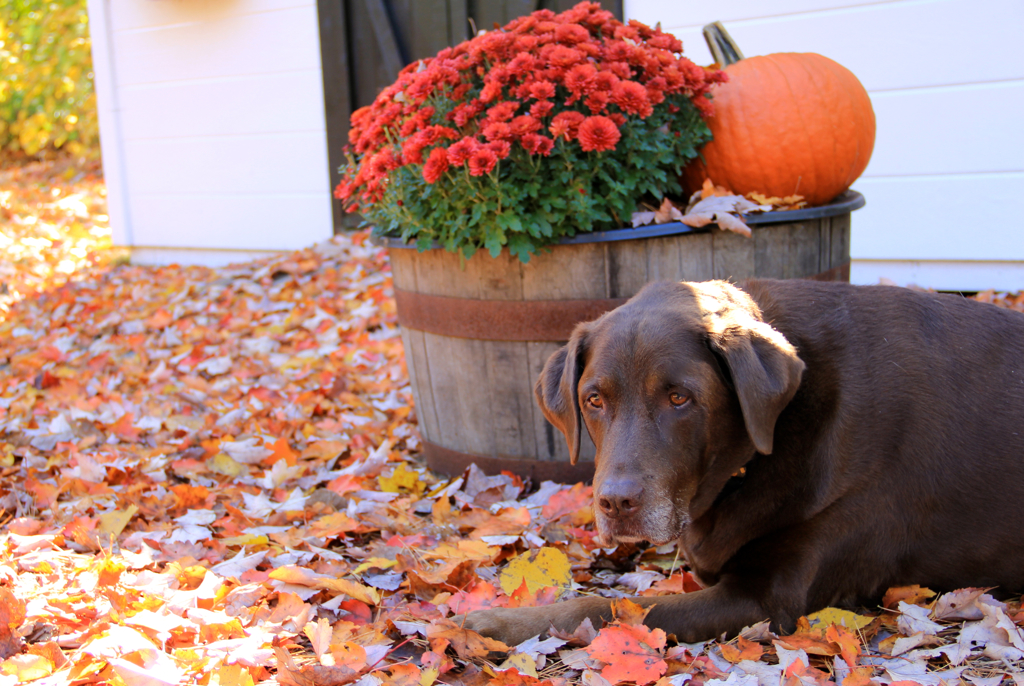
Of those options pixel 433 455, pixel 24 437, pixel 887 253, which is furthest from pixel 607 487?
pixel 887 253

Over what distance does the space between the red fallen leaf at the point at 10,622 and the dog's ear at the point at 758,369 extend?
6.31 feet

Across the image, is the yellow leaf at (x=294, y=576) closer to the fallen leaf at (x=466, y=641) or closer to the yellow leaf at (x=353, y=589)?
the yellow leaf at (x=353, y=589)

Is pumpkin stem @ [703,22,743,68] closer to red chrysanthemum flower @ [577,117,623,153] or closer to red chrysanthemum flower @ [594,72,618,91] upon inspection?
red chrysanthemum flower @ [594,72,618,91]

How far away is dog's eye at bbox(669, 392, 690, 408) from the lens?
210 centimetres

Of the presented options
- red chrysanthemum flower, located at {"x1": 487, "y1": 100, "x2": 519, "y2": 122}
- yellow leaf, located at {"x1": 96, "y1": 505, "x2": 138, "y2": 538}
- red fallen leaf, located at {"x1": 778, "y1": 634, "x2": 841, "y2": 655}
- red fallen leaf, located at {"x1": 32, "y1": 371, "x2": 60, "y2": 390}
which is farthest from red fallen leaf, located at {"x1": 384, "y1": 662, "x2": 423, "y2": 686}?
red fallen leaf, located at {"x1": 32, "y1": 371, "x2": 60, "y2": 390}

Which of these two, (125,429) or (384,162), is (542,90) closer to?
(384,162)

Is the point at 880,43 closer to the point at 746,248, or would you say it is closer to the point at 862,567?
the point at 746,248

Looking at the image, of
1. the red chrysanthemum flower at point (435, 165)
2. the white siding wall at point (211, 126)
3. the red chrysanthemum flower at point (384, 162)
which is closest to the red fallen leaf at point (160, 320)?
the white siding wall at point (211, 126)

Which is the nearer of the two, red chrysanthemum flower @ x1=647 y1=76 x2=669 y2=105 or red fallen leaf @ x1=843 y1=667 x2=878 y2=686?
red fallen leaf @ x1=843 y1=667 x2=878 y2=686

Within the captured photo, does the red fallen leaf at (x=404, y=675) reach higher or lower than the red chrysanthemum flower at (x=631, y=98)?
lower

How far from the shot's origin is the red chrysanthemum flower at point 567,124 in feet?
9.80

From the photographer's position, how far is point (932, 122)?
5336 millimetres

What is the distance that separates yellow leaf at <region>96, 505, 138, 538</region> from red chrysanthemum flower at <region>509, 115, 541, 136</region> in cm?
198

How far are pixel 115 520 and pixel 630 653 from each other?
2.01m
